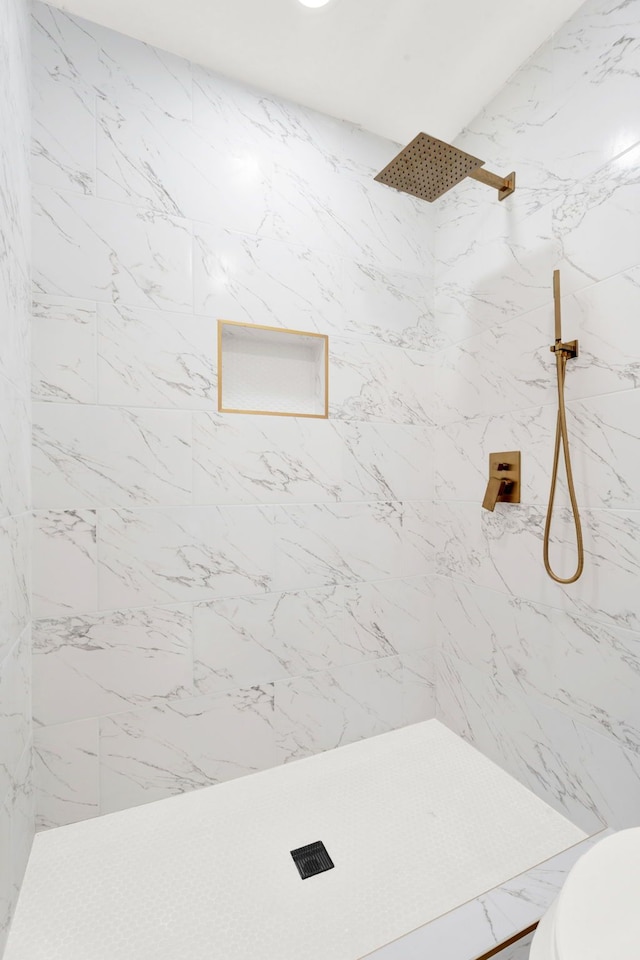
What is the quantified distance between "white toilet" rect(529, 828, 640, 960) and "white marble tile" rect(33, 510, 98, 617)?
4.33ft

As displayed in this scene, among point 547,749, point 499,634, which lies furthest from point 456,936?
point 499,634

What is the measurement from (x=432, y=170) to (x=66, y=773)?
2.24 meters

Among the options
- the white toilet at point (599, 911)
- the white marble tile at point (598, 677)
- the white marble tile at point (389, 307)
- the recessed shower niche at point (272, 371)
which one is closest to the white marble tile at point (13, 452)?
the recessed shower niche at point (272, 371)

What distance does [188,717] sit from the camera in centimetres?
151

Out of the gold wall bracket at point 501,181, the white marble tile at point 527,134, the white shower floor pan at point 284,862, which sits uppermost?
the white marble tile at point 527,134

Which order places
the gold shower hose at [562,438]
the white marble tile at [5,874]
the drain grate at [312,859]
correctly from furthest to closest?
the gold shower hose at [562,438]
the drain grate at [312,859]
the white marble tile at [5,874]

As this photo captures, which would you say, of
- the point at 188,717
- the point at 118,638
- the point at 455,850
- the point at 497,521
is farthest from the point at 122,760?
the point at 497,521

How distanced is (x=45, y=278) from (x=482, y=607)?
1.88 metres

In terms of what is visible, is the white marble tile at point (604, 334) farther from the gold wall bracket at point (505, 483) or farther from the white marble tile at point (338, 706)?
the white marble tile at point (338, 706)

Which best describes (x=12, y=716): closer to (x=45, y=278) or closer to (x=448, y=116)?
(x=45, y=278)

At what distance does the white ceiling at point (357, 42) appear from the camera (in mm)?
1381

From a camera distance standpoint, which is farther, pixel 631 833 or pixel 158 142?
pixel 158 142

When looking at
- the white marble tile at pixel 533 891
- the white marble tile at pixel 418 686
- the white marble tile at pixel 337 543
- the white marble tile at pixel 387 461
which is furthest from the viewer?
the white marble tile at pixel 418 686

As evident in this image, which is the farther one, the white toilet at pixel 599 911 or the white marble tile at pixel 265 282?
the white marble tile at pixel 265 282
